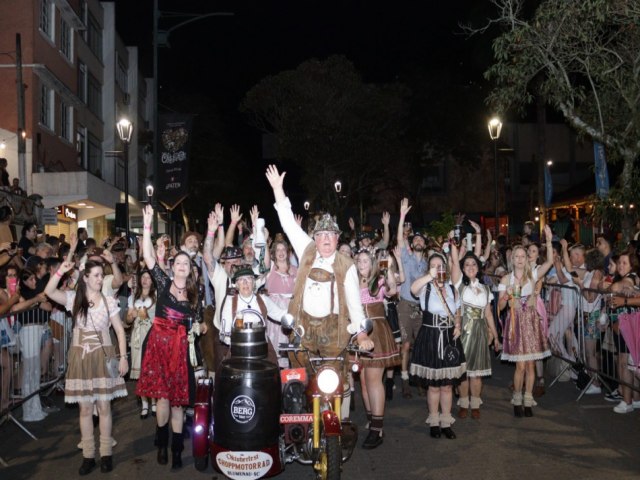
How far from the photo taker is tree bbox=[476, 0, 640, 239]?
455 inches

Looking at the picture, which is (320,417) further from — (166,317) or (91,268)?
(91,268)

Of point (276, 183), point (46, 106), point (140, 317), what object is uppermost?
point (46, 106)

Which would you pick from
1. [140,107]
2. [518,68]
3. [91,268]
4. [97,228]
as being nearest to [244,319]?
[91,268]

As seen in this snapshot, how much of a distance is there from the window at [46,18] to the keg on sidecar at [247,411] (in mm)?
21629

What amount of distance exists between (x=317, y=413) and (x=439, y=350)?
2292 mm

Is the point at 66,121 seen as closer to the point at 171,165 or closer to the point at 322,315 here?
the point at 171,165

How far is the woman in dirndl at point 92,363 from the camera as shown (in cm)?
641

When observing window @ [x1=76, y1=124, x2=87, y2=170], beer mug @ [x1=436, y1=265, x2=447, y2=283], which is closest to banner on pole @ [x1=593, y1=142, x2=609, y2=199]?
beer mug @ [x1=436, y1=265, x2=447, y2=283]

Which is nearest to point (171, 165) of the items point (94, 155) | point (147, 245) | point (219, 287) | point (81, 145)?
point (219, 287)

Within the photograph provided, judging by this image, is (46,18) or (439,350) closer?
(439,350)

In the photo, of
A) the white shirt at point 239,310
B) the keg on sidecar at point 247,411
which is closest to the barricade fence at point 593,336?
the white shirt at point 239,310

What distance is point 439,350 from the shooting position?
741 cm

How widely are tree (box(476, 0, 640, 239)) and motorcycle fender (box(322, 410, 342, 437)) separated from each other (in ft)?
27.5

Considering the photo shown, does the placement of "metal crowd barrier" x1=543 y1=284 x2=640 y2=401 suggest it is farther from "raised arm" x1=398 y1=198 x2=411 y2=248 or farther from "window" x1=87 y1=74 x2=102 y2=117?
"window" x1=87 y1=74 x2=102 y2=117
